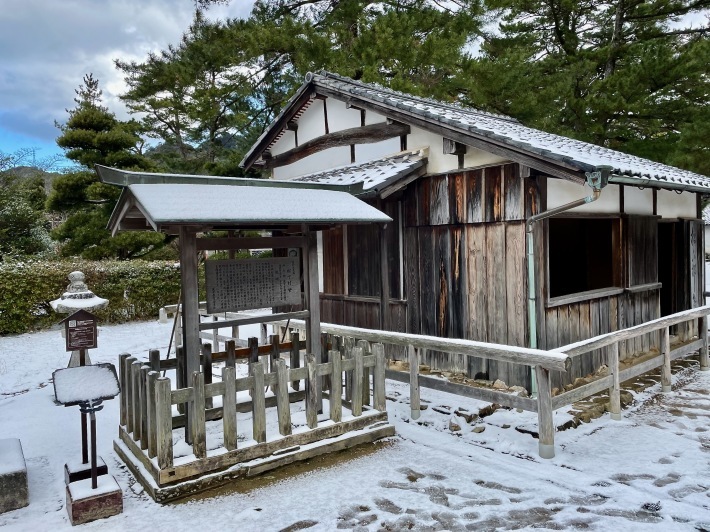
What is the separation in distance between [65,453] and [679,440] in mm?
6641

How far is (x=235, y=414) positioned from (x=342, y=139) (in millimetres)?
6819

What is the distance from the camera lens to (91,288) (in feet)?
45.4

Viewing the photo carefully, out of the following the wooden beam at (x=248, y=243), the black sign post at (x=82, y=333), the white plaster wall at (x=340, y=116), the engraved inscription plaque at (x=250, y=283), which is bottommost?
the black sign post at (x=82, y=333)

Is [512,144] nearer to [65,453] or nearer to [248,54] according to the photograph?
[65,453]

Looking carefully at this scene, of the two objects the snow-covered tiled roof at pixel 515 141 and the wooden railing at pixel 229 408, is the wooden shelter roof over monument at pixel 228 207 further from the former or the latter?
the snow-covered tiled roof at pixel 515 141

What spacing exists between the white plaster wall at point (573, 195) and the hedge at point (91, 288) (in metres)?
12.0

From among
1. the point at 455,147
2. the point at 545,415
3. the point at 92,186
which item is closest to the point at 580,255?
the point at 455,147

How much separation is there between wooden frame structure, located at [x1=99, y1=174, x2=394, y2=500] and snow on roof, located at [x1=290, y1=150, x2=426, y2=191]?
159 centimetres

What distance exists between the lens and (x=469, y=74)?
15711 mm

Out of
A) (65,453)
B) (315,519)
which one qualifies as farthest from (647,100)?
(65,453)

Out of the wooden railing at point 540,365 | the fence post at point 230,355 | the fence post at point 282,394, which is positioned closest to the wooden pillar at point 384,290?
the wooden railing at point 540,365

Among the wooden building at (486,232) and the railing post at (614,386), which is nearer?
the railing post at (614,386)

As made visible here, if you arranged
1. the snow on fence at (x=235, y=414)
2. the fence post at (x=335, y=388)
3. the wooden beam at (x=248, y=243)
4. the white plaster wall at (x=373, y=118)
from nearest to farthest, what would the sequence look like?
the snow on fence at (x=235, y=414) → the wooden beam at (x=248, y=243) → the fence post at (x=335, y=388) → the white plaster wall at (x=373, y=118)

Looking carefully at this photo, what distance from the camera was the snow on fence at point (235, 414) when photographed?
4.17 meters
